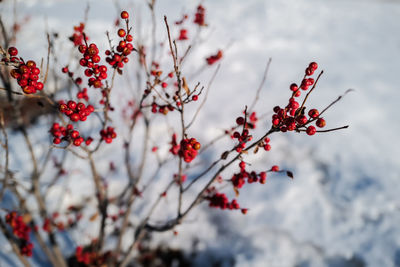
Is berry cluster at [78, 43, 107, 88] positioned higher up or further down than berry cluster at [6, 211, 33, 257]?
higher up

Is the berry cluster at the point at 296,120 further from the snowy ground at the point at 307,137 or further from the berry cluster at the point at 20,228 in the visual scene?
the berry cluster at the point at 20,228

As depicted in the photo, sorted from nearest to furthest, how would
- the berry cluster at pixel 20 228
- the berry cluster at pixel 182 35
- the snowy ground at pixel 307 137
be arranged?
the berry cluster at pixel 20 228 → the berry cluster at pixel 182 35 → the snowy ground at pixel 307 137

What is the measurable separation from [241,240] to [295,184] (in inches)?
55.5

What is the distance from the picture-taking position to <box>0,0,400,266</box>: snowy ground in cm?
355

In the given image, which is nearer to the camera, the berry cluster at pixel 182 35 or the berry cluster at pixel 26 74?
the berry cluster at pixel 26 74

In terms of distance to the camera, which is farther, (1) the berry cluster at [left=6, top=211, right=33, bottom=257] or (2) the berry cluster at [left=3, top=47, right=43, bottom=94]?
(1) the berry cluster at [left=6, top=211, right=33, bottom=257]

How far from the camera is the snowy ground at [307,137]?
A: 3555 mm

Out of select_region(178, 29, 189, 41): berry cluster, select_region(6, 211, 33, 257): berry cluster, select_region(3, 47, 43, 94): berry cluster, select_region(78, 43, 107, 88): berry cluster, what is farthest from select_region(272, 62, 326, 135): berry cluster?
select_region(6, 211, 33, 257): berry cluster

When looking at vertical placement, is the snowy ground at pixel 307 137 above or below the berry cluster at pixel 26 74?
above

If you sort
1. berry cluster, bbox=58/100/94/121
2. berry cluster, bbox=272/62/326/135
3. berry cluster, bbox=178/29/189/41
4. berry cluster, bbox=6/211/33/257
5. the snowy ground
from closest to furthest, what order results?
1. berry cluster, bbox=272/62/326/135
2. berry cluster, bbox=58/100/94/121
3. berry cluster, bbox=6/211/33/257
4. berry cluster, bbox=178/29/189/41
5. the snowy ground

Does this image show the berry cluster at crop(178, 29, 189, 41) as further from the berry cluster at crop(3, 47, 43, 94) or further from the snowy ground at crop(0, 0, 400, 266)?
the berry cluster at crop(3, 47, 43, 94)

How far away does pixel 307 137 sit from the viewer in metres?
5.19

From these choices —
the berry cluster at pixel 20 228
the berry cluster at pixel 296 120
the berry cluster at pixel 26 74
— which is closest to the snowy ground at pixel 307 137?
the berry cluster at pixel 26 74

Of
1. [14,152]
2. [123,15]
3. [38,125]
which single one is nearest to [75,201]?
[14,152]
